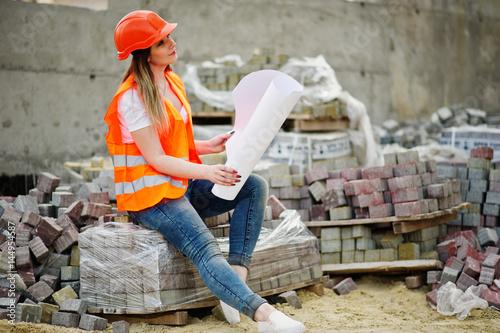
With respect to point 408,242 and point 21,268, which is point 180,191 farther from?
point 408,242

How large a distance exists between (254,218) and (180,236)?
18.8 inches

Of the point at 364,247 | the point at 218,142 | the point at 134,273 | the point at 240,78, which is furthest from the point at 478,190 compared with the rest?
the point at 134,273

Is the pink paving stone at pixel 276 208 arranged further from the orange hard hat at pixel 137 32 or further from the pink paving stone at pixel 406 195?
the orange hard hat at pixel 137 32

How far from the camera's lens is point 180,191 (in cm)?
320

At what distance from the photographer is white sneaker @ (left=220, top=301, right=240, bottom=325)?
3.33 m

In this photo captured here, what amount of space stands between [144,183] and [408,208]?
2435 mm

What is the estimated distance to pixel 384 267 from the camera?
4637mm

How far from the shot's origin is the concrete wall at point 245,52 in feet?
23.1

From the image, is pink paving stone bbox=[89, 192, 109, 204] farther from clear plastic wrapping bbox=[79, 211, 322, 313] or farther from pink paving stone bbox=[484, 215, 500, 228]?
pink paving stone bbox=[484, 215, 500, 228]

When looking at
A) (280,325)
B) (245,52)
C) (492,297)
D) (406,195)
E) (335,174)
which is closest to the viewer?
(280,325)

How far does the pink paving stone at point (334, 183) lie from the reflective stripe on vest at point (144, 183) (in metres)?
2.05

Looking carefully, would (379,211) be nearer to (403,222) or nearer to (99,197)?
(403,222)

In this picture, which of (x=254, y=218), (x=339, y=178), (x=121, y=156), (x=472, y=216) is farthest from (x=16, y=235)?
(x=472, y=216)

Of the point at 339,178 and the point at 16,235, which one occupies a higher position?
the point at 339,178
